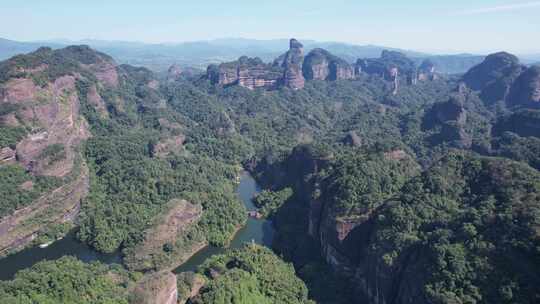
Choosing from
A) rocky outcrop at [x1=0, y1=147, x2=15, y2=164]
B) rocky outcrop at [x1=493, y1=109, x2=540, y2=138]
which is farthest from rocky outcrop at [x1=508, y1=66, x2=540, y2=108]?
rocky outcrop at [x1=0, y1=147, x2=15, y2=164]

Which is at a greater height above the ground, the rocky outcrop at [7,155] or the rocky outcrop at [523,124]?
the rocky outcrop at [523,124]

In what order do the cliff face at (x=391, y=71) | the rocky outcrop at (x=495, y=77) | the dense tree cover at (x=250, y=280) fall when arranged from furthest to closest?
the cliff face at (x=391, y=71)
the rocky outcrop at (x=495, y=77)
the dense tree cover at (x=250, y=280)

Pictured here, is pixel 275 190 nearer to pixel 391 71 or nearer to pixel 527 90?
pixel 527 90

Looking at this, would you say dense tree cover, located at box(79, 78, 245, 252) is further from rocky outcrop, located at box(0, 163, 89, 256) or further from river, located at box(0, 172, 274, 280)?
rocky outcrop, located at box(0, 163, 89, 256)

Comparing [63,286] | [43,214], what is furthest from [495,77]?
[63,286]

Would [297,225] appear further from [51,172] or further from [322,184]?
[51,172]

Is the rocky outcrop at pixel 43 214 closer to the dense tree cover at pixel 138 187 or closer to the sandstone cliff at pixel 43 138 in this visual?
the sandstone cliff at pixel 43 138

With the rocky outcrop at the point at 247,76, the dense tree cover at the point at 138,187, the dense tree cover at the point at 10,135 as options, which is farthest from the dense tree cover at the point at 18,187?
the rocky outcrop at the point at 247,76

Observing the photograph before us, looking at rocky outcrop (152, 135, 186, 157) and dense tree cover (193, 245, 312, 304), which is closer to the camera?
dense tree cover (193, 245, 312, 304)
